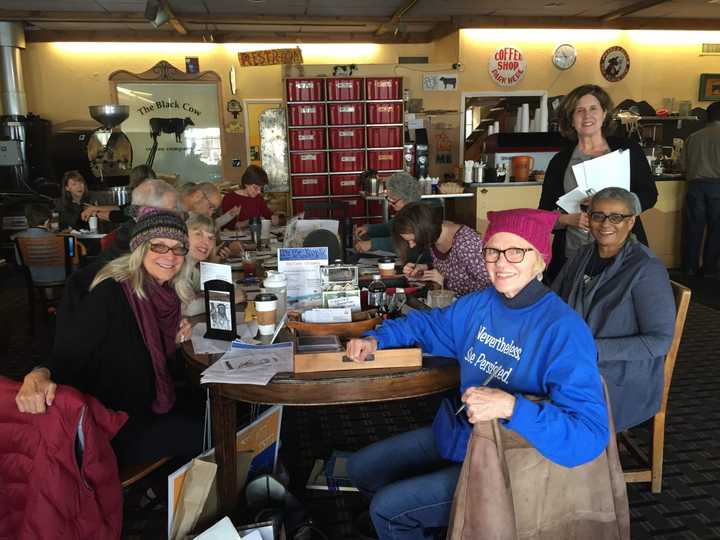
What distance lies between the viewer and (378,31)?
9016mm

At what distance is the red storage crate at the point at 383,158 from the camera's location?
303 inches

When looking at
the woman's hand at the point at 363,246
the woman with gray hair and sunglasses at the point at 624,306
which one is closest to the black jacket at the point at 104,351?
the woman with gray hair and sunglasses at the point at 624,306

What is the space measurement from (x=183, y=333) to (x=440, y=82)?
7.65 meters

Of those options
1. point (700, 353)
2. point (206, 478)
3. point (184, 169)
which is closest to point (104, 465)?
point (206, 478)

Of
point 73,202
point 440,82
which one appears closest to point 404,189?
point 73,202

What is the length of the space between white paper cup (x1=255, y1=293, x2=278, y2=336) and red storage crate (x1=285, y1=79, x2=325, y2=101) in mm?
5848

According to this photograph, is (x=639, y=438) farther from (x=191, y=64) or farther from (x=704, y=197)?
(x=191, y=64)

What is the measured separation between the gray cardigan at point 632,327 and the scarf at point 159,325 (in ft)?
4.73

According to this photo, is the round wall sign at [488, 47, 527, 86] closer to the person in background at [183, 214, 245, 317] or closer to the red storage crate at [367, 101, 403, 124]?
the red storage crate at [367, 101, 403, 124]

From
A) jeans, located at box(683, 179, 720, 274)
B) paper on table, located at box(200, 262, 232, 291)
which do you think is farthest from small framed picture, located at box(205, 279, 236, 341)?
jeans, located at box(683, 179, 720, 274)

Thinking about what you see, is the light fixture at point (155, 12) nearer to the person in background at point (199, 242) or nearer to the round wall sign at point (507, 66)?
the person in background at point (199, 242)

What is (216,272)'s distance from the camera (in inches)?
83.4

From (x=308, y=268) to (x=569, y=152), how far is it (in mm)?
1575

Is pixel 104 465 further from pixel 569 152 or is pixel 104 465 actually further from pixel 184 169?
pixel 184 169
